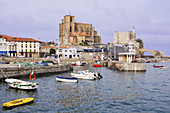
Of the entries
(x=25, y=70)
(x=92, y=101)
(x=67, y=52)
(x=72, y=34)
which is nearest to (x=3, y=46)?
(x=67, y=52)

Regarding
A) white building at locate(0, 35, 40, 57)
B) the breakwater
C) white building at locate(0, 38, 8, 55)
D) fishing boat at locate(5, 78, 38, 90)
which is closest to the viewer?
fishing boat at locate(5, 78, 38, 90)

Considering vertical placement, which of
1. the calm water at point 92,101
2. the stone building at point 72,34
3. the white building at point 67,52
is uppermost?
the stone building at point 72,34

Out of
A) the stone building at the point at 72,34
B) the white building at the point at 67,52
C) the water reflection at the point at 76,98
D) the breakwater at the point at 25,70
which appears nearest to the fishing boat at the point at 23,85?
the water reflection at the point at 76,98

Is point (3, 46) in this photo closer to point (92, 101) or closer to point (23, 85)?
point (23, 85)

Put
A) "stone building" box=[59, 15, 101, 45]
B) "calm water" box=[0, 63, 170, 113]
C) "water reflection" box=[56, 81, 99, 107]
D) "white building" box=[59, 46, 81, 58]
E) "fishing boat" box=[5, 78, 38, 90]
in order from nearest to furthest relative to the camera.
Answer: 1. "calm water" box=[0, 63, 170, 113]
2. "water reflection" box=[56, 81, 99, 107]
3. "fishing boat" box=[5, 78, 38, 90]
4. "white building" box=[59, 46, 81, 58]
5. "stone building" box=[59, 15, 101, 45]

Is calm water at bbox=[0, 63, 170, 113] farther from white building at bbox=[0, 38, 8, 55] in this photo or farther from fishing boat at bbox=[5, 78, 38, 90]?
white building at bbox=[0, 38, 8, 55]

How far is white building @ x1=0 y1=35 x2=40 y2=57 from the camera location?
11262 centimetres

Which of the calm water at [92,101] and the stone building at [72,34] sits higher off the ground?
the stone building at [72,34]

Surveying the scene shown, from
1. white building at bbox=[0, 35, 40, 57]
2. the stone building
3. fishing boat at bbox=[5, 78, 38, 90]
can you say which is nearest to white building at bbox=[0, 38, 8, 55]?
white building at bbox=[0, 35, 40, 57]

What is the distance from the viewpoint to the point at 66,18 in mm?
190500

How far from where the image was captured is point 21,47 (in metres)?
114

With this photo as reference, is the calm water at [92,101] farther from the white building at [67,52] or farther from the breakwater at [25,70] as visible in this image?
the white building at [67,52]

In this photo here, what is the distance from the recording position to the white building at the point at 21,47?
370 ft

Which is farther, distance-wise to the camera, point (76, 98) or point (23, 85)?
point (23, 85)
